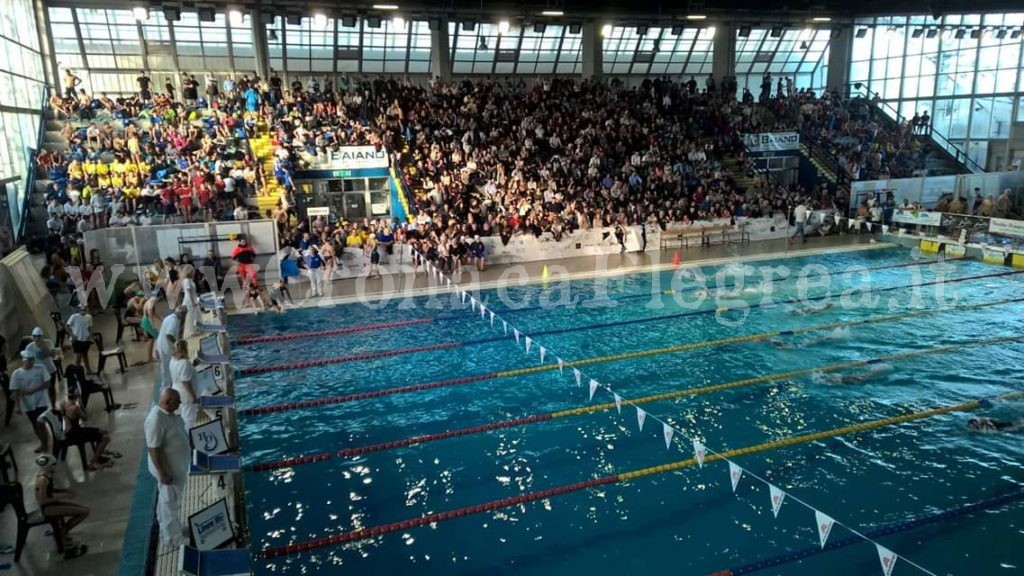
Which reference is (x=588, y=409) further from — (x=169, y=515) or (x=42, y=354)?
(x=42, y=354)

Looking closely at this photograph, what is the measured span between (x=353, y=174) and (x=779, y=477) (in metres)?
15.7

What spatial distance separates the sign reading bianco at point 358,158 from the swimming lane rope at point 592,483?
15.0 meters

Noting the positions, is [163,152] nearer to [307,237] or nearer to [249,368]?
[307,237]

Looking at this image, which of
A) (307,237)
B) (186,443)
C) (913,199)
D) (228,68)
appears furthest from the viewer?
(228,68)

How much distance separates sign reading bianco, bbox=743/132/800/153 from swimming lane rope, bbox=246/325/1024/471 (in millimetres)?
15400

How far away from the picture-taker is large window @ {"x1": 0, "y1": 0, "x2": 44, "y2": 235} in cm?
1577

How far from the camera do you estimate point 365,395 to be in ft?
29.0

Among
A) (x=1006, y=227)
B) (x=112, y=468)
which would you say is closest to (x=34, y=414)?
(x=112, y=468)

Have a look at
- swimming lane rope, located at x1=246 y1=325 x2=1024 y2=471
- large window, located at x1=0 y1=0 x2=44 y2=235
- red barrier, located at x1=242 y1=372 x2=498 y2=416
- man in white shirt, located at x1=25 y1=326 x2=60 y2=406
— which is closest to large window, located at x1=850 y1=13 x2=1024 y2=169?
swimming lane rope, located at x1=246 y1=325 x2=1024 y2=471

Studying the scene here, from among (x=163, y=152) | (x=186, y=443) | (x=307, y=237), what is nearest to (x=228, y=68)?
(x=163, y=152)

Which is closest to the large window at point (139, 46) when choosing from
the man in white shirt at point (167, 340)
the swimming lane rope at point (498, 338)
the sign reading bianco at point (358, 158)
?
the sign reading bianco at point (358, 158)

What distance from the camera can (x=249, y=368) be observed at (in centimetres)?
988

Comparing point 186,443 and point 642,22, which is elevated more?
point 642,22

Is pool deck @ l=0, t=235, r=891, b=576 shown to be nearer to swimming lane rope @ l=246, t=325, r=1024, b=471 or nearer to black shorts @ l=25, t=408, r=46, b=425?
black shorts @ l=25, t=408, r=46, b=425
